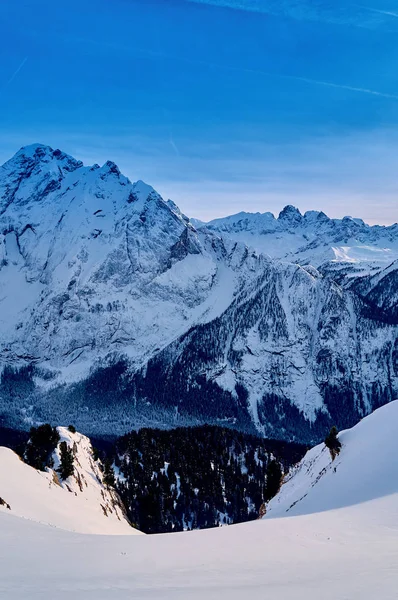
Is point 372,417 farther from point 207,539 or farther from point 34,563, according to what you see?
point 34,563

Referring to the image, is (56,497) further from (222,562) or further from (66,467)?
(222,562)

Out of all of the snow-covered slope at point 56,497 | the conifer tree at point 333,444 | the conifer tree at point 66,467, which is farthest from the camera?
the conifer tree at point 66,467

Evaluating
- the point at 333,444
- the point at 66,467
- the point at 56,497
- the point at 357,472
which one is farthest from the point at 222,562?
the point at 66,467

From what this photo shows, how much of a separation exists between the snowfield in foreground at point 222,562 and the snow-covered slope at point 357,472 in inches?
233

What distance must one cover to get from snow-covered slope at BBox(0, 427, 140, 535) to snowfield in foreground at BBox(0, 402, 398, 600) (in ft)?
42.2

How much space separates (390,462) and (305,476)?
90.0ft

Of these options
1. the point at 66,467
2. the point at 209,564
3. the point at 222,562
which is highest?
the point at 209,564

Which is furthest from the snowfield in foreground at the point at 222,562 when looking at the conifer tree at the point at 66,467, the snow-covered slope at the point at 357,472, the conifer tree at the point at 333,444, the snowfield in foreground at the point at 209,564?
the conifer tree at the point at 66,467

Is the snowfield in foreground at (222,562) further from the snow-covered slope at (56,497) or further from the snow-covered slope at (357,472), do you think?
the snow-covered slope at (56,497)

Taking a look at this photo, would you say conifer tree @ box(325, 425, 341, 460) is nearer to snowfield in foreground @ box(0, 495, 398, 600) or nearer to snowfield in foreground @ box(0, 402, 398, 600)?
snowfield in foreground @ box(0, 402, 398, 600)

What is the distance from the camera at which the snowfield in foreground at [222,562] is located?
1526cm

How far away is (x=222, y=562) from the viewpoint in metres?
21.1

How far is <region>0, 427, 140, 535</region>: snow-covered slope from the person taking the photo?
46.3 m

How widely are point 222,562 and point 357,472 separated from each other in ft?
110
